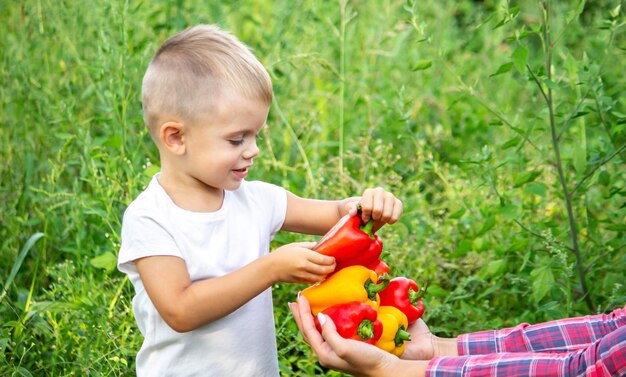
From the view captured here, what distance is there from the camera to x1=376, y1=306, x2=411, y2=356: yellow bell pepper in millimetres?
2266

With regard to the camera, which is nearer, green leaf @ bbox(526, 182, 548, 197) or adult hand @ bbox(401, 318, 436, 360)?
adult hand @ bbox(401, 318, 436, 360)

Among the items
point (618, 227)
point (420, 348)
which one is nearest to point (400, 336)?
point (420, 348)

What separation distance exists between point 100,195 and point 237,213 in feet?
3.65

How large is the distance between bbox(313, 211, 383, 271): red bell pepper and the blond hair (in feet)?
1.09

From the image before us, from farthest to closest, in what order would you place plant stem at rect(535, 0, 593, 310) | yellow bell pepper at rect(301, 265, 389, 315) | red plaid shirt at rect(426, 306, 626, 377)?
plant stem at rect(535, 0, 593, 310) → yellow bell pepper at rect(301, 265, 389, 315) → red plaid shirt at rect(426, 306, 626, 377)

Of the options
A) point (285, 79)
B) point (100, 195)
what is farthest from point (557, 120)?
point (100, 195)

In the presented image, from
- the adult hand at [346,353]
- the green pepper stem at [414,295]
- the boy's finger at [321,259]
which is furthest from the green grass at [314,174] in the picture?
the boy's finger at [321,259]

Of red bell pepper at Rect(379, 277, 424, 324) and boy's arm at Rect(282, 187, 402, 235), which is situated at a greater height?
boy's arm at Rect(282, 187, 402, 235)

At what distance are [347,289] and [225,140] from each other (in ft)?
1.42

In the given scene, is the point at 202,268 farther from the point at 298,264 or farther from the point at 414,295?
the point at 414,295

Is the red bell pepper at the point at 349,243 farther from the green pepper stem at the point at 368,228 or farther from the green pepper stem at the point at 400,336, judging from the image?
the green pepper stem at the point at 400,336

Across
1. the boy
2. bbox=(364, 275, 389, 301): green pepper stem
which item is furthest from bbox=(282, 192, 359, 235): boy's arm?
bbox=(364, 275, 389, 301): green pepper stem

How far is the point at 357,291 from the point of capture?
7.23ft

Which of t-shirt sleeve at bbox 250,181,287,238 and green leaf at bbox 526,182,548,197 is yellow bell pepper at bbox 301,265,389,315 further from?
green leaf at bbox 526,182,548,197
